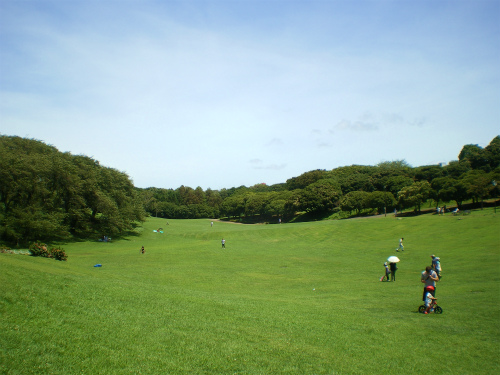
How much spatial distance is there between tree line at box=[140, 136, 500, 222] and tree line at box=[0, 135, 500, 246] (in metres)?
0.26

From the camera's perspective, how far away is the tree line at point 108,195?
145 ft

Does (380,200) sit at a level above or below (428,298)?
above

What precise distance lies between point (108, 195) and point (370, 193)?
65.7 m

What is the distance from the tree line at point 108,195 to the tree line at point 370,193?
10.4 inches

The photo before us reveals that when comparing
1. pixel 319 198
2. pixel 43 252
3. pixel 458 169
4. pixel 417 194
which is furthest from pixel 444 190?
pixel 43 252

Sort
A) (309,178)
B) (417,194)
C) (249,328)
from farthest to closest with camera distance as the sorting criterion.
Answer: (309,178) < (417,194) < (249,328)

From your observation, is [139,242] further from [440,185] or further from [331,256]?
[440,185]

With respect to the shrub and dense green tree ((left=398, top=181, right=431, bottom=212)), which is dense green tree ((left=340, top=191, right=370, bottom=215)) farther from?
the shrub

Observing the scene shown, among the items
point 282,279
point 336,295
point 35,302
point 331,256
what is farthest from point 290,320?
point 331,256

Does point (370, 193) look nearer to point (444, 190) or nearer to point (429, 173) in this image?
point (444, 190)

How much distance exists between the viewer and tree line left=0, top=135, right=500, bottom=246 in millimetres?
44219

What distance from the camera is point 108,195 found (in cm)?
6088

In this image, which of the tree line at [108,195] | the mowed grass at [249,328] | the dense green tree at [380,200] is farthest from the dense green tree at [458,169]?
the mowed grass at [249,328]

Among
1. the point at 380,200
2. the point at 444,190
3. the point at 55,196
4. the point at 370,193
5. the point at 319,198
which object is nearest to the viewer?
the point at 55,196
